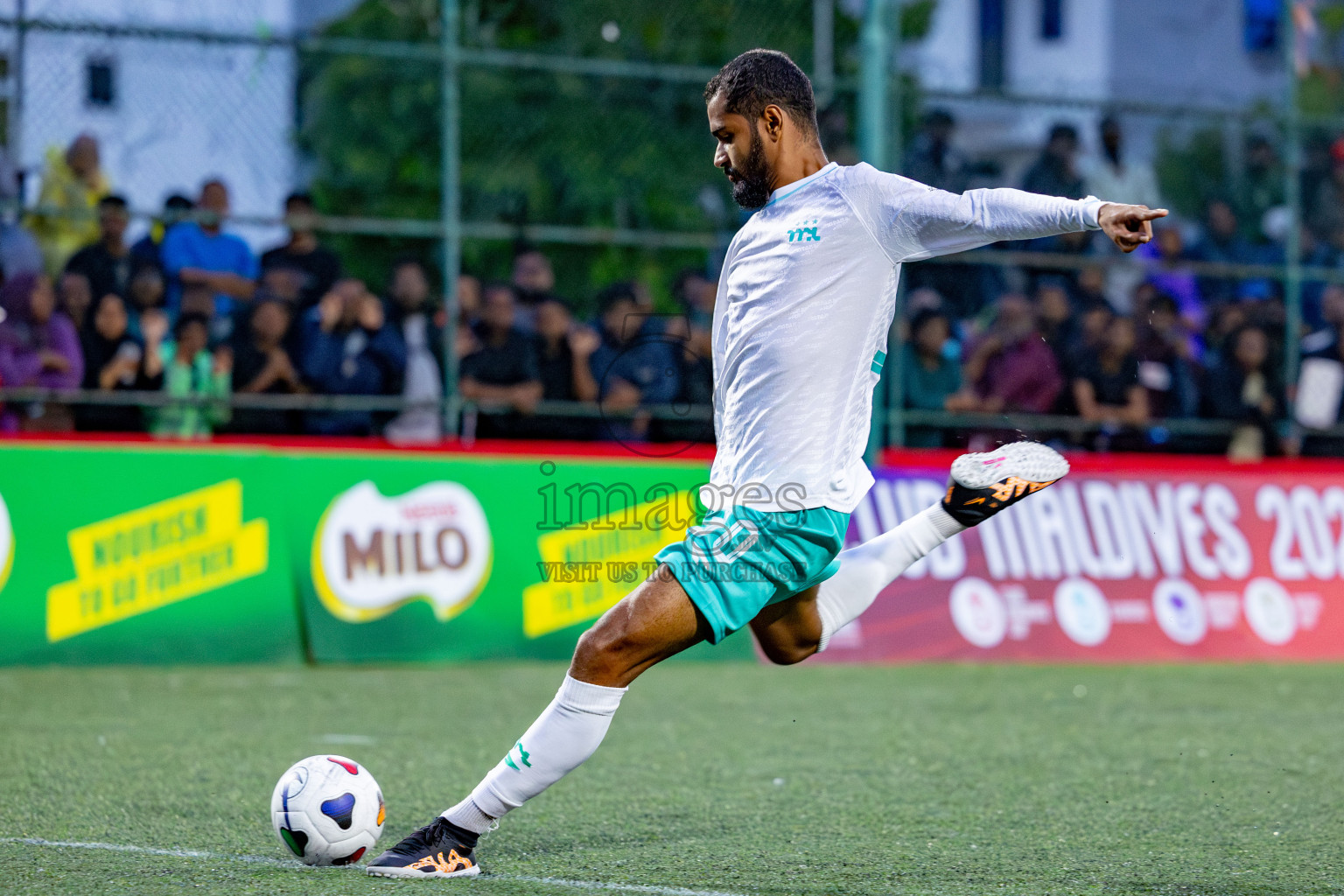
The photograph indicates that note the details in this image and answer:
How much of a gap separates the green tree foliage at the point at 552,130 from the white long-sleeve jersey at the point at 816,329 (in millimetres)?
7466

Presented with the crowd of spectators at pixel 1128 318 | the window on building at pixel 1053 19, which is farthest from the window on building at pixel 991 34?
the crowd of spectators at pixel 1128 318

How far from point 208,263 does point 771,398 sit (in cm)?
727

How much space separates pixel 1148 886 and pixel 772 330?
1.72 meters

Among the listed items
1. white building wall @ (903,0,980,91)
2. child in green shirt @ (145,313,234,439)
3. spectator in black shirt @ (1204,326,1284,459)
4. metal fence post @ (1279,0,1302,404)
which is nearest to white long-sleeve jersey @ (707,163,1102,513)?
child in green shirt @ (145,313,234,439)

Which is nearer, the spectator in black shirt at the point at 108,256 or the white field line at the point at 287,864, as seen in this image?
the white field line at the point at 287,864

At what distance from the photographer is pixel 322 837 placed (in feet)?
15.4

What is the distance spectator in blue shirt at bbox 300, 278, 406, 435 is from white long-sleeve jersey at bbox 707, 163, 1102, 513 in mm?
6903

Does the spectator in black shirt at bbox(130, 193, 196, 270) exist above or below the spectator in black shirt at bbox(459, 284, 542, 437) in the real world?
above

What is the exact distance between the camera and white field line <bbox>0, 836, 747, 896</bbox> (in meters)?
4.45

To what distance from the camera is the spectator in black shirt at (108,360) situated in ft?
34.7

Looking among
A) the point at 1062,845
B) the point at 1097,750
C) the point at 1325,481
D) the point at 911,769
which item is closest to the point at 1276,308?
the point at 1325,481

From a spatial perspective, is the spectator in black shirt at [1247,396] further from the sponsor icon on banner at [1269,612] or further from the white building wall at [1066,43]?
the white building wall at [1066,43]

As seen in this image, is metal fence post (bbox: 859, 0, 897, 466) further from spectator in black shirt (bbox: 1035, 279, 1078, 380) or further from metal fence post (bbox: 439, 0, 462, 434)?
metal fence post (bbox: 439, 0, 462, 434)

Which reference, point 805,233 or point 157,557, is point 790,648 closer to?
point 805,233
